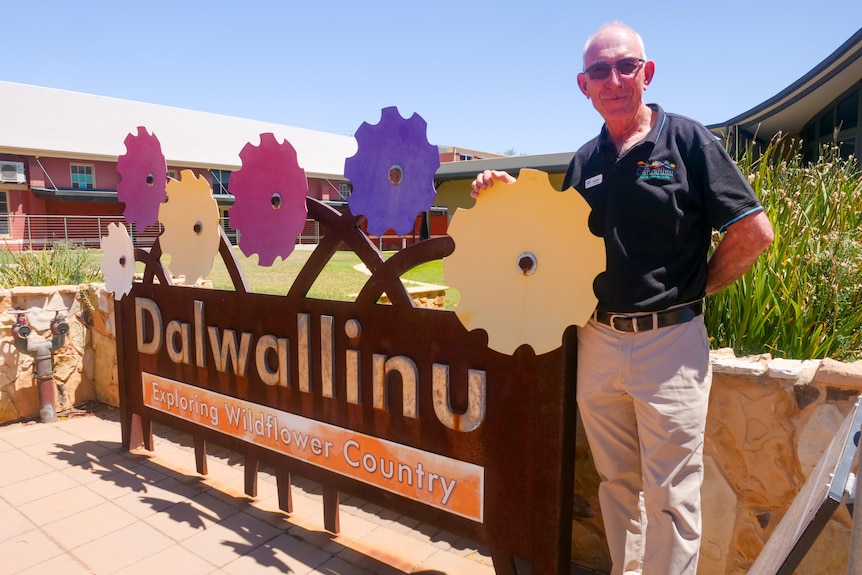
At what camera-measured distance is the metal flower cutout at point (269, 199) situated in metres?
3.09

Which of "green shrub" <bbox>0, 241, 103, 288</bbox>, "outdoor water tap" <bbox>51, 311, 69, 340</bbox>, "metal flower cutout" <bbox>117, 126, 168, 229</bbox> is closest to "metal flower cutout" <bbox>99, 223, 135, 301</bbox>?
"metal flower cutout" <bbox>117, 126, 168, 229</bbox>

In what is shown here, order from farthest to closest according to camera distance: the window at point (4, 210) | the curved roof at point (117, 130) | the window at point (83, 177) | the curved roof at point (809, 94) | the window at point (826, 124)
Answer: the window at point (83, 177), the curved roof at point (117, 130), the window at point (4, 210), the window at point (826, 124), the curved roof at point (809, 94)

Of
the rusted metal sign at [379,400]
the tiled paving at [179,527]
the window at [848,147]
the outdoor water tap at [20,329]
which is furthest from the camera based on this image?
the window at [848,147]

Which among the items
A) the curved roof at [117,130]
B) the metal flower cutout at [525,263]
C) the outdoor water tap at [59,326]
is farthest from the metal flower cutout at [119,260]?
the curved roof at [117,130]

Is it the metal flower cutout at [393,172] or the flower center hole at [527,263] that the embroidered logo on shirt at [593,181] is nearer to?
the flower center hole at [527,263]

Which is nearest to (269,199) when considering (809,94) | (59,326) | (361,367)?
(361,367)

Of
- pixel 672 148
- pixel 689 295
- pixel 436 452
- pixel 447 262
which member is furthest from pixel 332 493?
pixel 672 148

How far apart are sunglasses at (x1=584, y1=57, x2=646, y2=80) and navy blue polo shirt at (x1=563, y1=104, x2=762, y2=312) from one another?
7.7 inches

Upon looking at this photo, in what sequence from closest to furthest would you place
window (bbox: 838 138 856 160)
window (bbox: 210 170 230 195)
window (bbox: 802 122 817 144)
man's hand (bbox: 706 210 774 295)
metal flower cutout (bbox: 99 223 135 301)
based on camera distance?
1. man's hand (bbox: 706 210 774 295)
2. metal flower cutout (bbox: 99 223 135 301)
3. window (bbox: 838 138 856 160)
4. window (bbox: 802 122 817 144)
5. window (bbox: 210 170 230 195)

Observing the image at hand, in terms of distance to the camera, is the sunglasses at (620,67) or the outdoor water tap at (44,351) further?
the outdoor water tap at (44,351)

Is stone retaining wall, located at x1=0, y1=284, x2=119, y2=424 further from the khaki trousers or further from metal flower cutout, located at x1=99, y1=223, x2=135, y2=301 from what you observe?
the khaki trousers

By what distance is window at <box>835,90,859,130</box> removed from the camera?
36.5 feet

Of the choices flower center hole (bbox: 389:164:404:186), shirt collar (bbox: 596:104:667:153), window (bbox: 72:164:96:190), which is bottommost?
flower center hole (bbox: 389:164:404:186)

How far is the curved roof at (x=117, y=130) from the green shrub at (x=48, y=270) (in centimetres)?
1530
